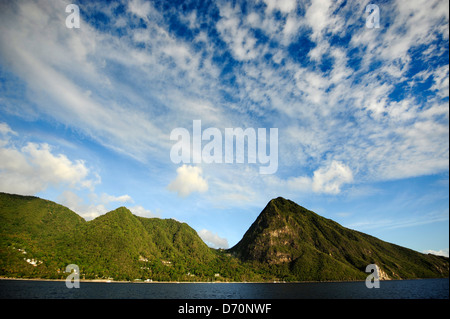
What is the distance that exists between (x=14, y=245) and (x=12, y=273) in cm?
4178
